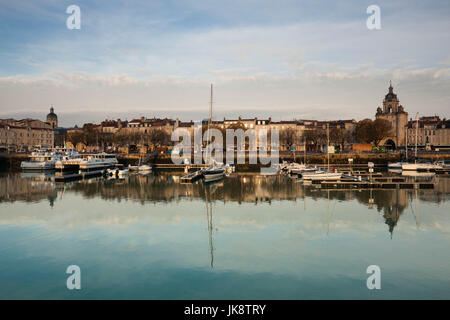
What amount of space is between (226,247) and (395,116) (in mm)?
108219

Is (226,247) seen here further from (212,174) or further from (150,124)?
(150,124)

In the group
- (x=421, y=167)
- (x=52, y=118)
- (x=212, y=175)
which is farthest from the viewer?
(x=52, y=118)

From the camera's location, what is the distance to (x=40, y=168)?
Result: 205ft

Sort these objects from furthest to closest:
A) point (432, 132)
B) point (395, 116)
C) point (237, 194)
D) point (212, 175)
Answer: point (395, 116) < point (432, 132) < point (212, 175) < point (237, 194)

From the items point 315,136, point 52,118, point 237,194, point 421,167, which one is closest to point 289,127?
point 315,136

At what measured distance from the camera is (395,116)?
111000mm

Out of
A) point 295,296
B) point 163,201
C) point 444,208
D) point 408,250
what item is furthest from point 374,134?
point 295,296

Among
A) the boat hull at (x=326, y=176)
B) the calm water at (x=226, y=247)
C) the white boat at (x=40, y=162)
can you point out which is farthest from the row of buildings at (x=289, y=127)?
the calm water at (x=226, y=247)

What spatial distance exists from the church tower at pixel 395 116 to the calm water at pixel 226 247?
88.0m

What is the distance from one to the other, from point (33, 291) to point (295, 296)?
25.8ft

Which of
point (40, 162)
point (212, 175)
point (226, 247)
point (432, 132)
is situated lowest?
point (226, 247)

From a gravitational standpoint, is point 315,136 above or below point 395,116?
below

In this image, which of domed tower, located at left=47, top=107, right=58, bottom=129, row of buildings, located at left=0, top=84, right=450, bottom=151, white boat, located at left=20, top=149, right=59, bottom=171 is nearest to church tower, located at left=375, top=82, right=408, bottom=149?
row of buildings, located at left=0, top=84, right=450, bottom=151
